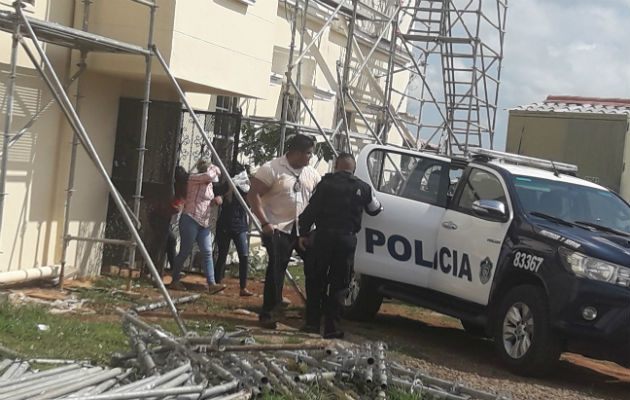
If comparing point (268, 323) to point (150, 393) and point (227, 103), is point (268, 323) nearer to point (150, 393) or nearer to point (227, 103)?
point (150, 393)

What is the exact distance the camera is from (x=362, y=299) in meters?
10.3

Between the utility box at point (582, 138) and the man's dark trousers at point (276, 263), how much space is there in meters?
8.98

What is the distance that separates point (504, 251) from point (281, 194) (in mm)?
2077

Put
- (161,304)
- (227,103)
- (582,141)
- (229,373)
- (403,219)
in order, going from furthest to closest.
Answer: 1. (582,141)
2. (227,103)
3. (403,219)
4. (161,304)
5. (229,373)

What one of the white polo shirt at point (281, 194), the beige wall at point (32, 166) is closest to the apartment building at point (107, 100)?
the beige wall at point (32, 166)

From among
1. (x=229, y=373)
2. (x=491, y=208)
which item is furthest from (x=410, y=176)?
(x=229, y=373)

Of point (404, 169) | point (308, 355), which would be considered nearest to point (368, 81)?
point (404, 169)

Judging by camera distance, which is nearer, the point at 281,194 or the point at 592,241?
the point at 592,241

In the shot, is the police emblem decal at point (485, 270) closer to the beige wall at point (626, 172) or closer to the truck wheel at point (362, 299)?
the truck wheel at point (362, 299)

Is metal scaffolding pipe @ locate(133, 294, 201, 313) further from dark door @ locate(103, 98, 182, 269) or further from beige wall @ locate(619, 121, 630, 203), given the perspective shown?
beige wall @ locate(619, 121, 630, 203)

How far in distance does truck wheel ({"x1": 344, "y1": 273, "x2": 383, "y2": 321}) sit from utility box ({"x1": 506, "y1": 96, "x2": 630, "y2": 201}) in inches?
303

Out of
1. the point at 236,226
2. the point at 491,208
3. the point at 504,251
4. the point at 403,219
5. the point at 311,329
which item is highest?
the point at 491,208

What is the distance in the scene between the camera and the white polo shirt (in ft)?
29.9

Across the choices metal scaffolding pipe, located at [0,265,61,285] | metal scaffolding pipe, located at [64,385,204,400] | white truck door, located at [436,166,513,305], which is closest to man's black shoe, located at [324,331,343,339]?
white truck door, located at [436,166,513,305]
